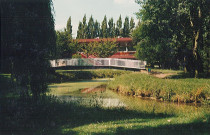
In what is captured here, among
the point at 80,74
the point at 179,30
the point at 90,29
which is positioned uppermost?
the point at 90,29

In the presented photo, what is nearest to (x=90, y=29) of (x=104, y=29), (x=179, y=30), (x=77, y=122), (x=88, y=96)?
(x=104, y=29)

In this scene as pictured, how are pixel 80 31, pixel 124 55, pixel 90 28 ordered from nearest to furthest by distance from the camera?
pixel 124 55, pixel 80 31, pixel 90 28

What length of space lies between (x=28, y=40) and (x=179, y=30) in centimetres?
1628

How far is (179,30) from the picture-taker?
73.2 ft

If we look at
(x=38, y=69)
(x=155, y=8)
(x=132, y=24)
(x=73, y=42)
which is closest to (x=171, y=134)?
(x=38, y=69)

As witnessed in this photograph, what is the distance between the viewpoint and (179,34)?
22.3m

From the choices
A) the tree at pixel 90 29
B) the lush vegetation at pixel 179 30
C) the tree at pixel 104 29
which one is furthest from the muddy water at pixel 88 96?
the tree at pixel 90 29

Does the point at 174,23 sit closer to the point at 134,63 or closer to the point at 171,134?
the point at 134,63

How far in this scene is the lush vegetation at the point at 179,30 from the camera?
2117cm

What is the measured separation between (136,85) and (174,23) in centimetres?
823

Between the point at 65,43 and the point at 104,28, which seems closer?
the point at 65,43

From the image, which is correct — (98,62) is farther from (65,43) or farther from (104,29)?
(104,29)

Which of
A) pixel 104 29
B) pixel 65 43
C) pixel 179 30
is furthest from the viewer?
pixel 104 29

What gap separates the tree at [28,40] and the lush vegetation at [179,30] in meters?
13.1
